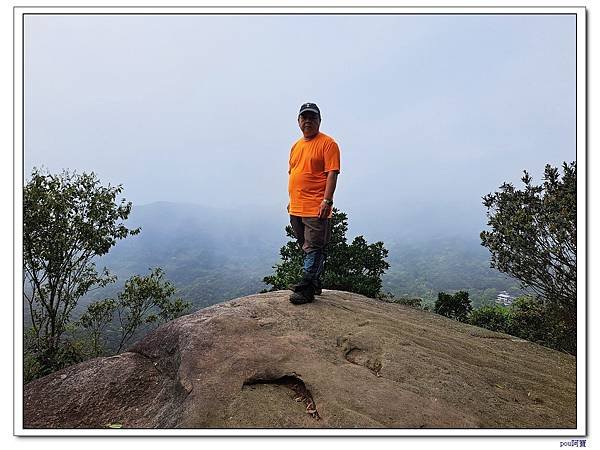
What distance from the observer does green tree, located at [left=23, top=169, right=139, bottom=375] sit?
→ 237 inches

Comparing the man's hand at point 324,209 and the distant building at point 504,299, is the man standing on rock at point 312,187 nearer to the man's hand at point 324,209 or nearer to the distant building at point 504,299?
the man's hand at point 324,209

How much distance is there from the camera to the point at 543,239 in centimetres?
593

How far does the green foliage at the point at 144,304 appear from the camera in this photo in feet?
26.8

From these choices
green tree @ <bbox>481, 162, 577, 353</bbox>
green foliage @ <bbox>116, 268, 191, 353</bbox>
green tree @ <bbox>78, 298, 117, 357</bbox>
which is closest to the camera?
green tree @ <bbox>481, 162, 577, 353</bbox>

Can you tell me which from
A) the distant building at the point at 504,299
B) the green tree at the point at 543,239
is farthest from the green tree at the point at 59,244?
the distant building at the point at 504,299

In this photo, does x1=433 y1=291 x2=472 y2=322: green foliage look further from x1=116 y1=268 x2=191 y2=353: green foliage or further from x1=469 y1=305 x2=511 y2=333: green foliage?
x1=116 y1=268 x2=191 y2=353: green foliage

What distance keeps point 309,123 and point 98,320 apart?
20.7 feet

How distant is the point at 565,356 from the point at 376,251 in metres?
6.21

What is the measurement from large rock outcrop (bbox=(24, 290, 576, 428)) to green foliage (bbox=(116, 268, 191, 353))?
185 inches

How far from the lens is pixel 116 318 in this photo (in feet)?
27.3

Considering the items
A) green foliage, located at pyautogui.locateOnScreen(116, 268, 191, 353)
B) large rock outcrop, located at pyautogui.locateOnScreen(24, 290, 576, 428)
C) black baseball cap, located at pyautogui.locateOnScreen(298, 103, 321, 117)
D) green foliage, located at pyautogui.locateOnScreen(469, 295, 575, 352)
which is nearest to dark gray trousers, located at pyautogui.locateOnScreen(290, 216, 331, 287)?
large rock outcrop, located at pyautogui.locateOnScreen(24, 290, 576, 428)

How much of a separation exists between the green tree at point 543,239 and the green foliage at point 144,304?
20.6 feet
